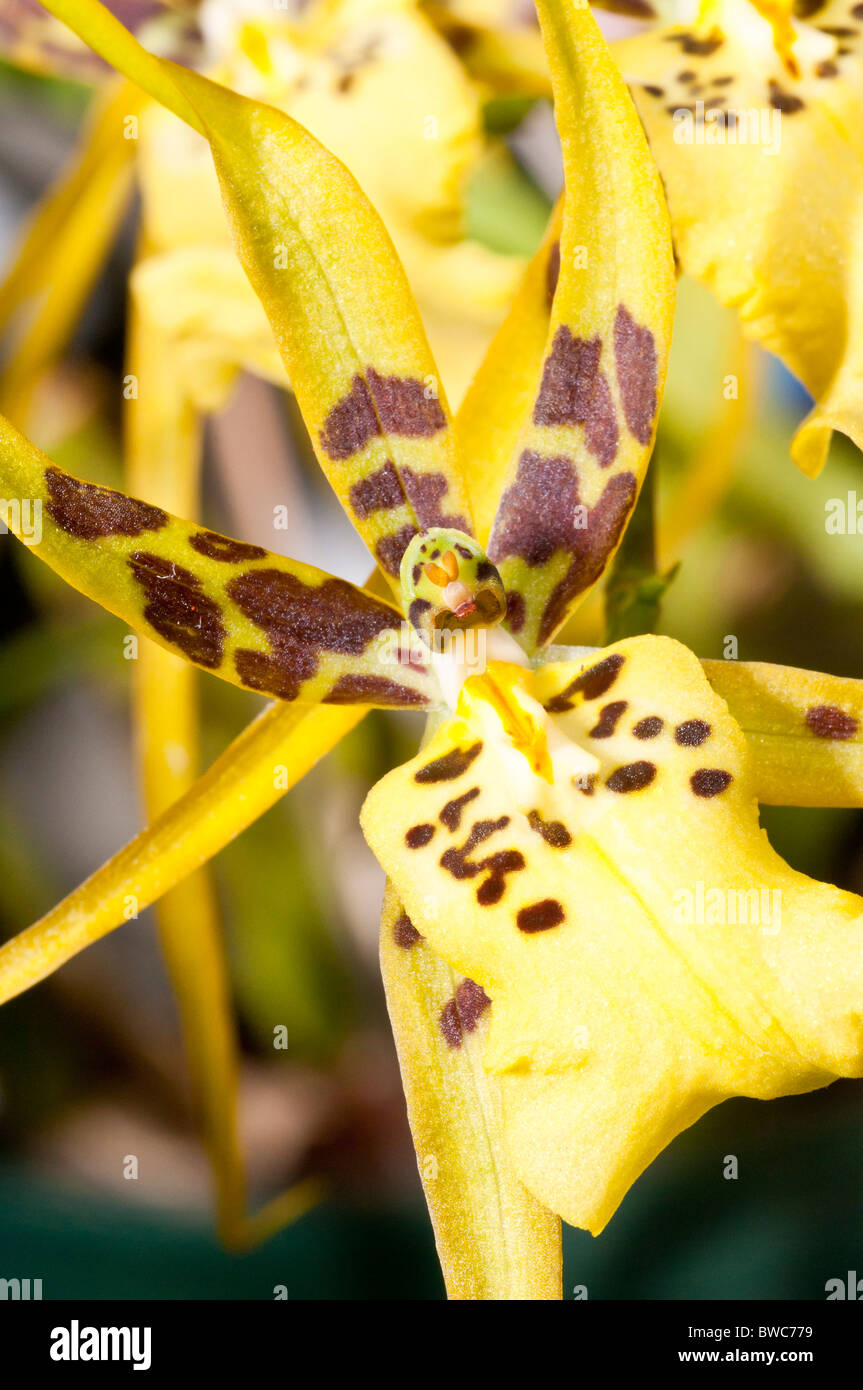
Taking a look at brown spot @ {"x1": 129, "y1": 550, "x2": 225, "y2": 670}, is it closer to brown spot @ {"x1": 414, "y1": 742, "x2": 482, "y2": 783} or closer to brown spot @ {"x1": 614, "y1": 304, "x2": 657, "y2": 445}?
brown spot @ {"x1": 414, "y1": 742, "x2": 482, "y2": 783}

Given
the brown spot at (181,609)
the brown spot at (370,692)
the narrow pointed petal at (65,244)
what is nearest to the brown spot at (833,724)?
the brown spot at (370,692)

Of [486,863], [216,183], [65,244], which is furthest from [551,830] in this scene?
[65,244]

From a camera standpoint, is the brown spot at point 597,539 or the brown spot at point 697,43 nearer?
the brown spot at point 597,539

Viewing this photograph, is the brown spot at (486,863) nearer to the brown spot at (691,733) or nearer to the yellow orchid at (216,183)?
the brown spot at (691,733)

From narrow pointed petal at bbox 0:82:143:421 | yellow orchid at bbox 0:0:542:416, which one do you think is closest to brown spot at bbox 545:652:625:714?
yellow orchid at bbox 0:0:542:416
